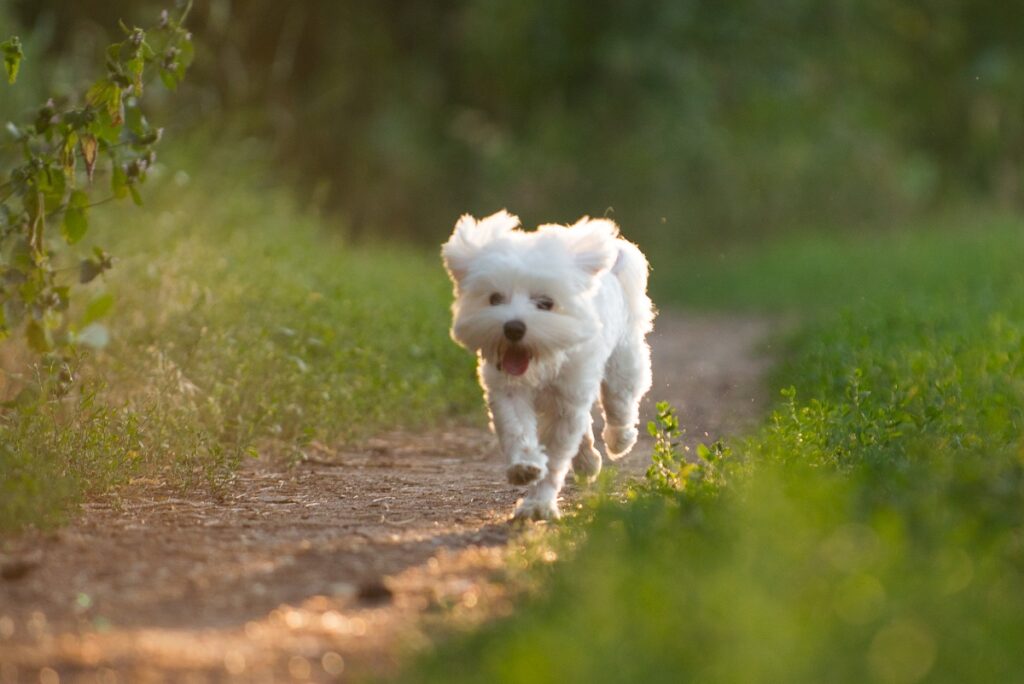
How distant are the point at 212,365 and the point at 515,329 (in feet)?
9.36

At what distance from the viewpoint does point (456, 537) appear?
5969mm

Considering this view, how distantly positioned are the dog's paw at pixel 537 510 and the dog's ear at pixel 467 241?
96cm

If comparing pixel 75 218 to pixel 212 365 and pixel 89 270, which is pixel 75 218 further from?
pixel 212 365

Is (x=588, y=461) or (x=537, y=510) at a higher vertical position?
(x=588, y=461)

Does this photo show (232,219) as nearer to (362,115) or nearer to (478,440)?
(478,440)

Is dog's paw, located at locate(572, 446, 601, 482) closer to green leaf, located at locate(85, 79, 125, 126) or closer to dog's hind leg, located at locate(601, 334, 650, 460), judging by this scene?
dog's hind leg, located at locate(601, 334, 650, 460)

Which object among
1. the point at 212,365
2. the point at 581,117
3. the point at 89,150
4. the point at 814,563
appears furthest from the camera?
the point at 581,117

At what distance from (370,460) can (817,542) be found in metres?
4.40

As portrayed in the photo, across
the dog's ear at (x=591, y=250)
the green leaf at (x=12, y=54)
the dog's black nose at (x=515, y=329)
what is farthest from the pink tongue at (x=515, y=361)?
the green leaf at (x=12, y=54)

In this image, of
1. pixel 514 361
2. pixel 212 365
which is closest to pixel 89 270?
pixel 212 365

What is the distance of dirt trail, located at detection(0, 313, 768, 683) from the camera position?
4.18 metres

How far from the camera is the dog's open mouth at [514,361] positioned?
6.40 metres

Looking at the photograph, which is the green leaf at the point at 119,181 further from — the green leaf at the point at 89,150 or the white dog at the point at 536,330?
the white dog at the point at 536,330

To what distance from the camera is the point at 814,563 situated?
13.4 ft
